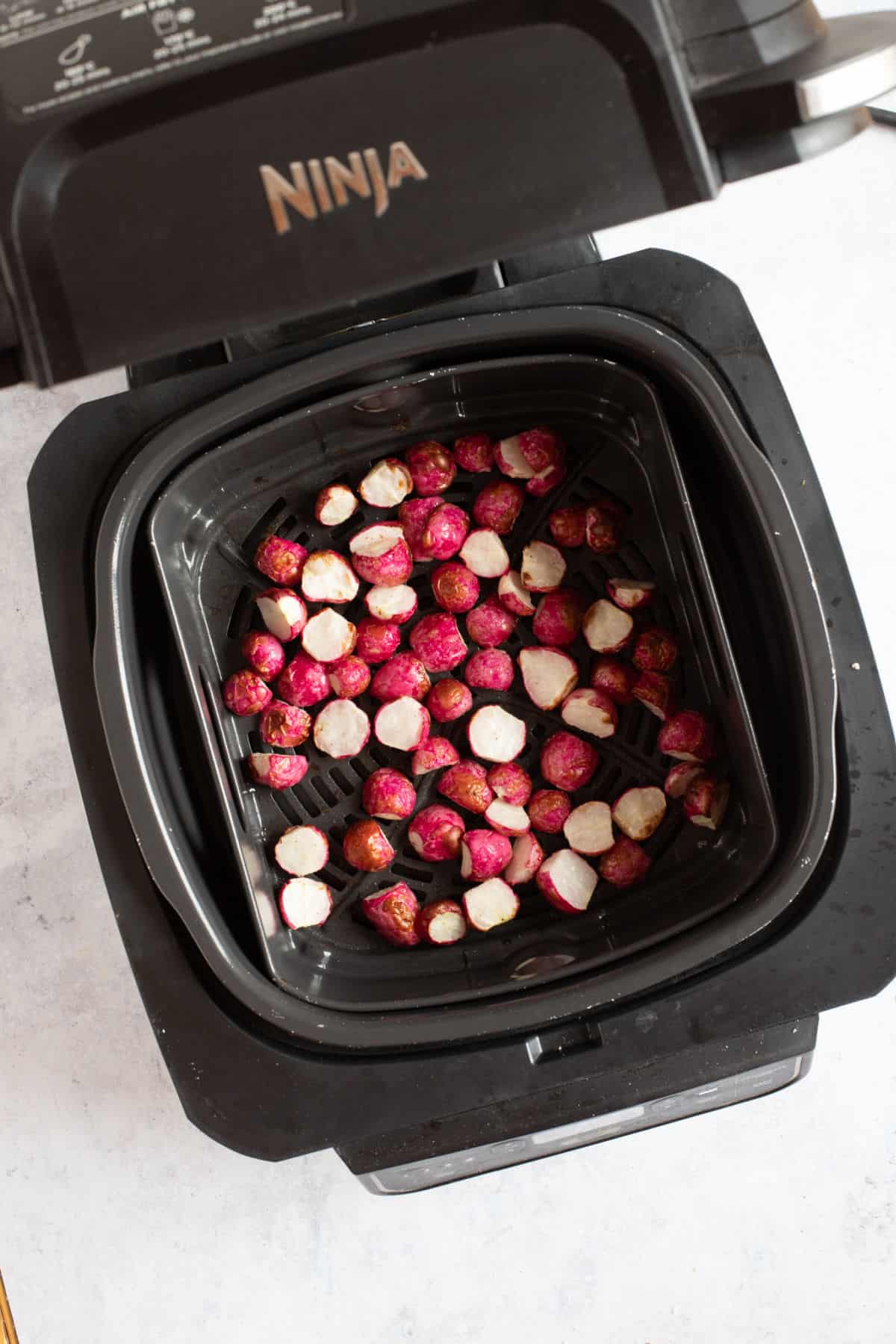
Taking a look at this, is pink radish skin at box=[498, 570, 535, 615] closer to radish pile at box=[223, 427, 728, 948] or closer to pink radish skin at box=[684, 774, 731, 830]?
radish pile at box=[223, 427, 728, 948]

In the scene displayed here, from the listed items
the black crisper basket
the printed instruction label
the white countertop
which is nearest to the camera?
the printed instruction label

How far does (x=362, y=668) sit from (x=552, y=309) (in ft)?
0.95

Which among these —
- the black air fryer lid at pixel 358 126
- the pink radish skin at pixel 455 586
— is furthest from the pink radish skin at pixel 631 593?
the black air fryer lid at pixel 358 126

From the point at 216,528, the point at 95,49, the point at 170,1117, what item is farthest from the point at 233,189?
the point at 170,1117

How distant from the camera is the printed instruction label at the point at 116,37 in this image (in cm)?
43

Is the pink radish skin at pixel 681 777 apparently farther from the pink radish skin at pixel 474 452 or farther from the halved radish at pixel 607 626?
the pink radish skin at pixel 474 452

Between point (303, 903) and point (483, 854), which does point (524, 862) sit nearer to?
point (483, 854)

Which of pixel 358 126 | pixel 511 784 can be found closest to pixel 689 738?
pixel 511 784

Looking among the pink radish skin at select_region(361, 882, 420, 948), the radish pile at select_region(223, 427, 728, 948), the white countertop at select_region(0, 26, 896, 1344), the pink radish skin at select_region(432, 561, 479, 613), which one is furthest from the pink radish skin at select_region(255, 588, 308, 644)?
the white countertop at select_region(0, 26, 896, 1344)

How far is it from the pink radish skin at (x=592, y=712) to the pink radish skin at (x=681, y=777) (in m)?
0.06

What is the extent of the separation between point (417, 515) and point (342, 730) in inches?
6.7

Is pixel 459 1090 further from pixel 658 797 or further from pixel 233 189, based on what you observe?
pixel 233 189

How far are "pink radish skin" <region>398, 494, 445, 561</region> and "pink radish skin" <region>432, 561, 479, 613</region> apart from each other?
0.06ft

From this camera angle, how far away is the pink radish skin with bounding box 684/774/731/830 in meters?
0.70
